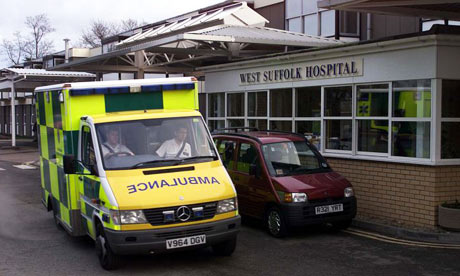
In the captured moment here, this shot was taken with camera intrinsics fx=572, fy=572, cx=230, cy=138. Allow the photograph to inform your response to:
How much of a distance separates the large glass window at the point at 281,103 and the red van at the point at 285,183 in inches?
105

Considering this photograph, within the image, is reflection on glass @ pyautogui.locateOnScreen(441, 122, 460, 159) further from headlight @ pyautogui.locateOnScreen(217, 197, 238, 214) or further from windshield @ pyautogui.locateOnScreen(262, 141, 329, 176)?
headlight @ pyautogui.locateOnScreen(217, 197, 238, 214)

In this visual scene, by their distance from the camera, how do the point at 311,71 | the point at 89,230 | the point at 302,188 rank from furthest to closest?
the point at 311,71
the point at 302,188
the point at 89,230

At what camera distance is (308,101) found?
44.4 ft

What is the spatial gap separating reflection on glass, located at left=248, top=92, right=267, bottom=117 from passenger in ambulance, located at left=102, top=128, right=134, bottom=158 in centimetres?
712

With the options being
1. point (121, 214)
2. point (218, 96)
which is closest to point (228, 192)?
point (121, 214)

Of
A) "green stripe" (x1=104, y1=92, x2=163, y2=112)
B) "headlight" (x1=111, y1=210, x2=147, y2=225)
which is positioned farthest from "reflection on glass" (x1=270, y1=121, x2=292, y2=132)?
"headlight" (x1=111, y1=210, x2=147, y2=225)

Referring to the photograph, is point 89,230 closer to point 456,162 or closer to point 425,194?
point 425,194

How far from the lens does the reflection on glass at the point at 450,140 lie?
10344 mm

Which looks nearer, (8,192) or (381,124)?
(381,124)

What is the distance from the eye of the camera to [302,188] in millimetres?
9750

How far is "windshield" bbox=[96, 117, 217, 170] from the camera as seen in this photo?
320 inches

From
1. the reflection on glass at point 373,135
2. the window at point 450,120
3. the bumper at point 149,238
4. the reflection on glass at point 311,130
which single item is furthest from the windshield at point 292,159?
the bumper at point 149,238

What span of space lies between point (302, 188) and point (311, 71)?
4.19 meters

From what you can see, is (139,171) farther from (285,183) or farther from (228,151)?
(228,151)
